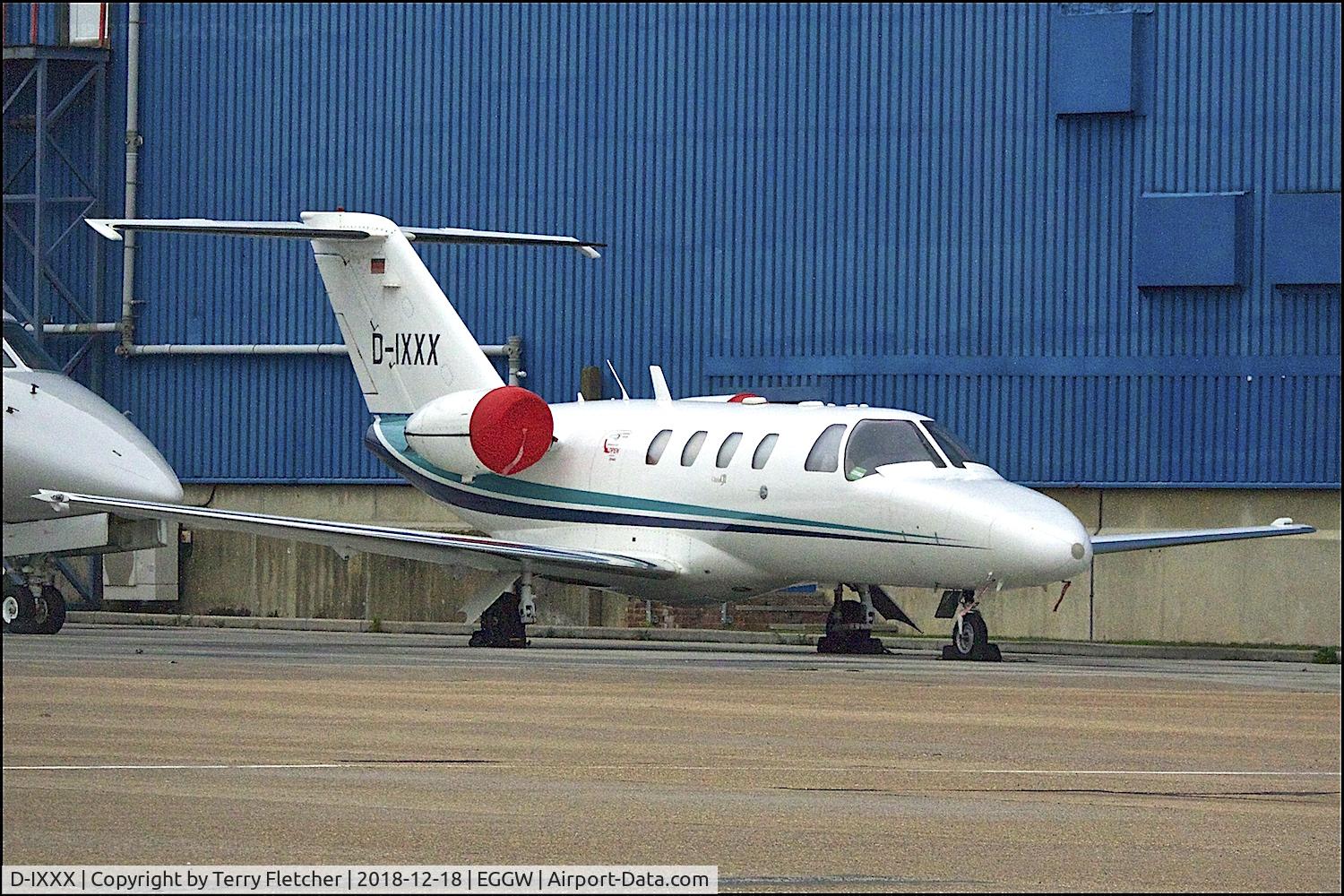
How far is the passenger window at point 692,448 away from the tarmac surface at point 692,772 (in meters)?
5.65

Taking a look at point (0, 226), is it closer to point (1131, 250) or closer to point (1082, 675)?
point (1131, 250)

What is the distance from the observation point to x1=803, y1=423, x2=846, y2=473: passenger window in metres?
21.3

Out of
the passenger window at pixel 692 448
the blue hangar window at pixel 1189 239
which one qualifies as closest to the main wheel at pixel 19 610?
the passenger window at pixel 692 448

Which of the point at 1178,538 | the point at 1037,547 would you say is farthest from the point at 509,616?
the point at 1178,538

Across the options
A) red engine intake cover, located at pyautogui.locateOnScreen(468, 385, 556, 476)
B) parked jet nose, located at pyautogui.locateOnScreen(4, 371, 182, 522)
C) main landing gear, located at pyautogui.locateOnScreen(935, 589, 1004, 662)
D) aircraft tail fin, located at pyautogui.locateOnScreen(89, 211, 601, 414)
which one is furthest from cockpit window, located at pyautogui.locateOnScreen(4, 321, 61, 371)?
main landing gear, located at pyautogui.locateOnScreen(935, 589, 1004, 662)

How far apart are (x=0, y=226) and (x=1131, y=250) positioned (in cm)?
1534

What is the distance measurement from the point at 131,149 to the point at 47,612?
11.6 meters

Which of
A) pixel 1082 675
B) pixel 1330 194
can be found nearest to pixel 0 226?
pixel 1330 194

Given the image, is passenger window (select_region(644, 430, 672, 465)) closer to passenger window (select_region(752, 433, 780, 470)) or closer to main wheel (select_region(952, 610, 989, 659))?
passenger window (select_region(752, 433, 780, 470))

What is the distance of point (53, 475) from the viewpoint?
2162 centimetres

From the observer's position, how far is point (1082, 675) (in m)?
18.0

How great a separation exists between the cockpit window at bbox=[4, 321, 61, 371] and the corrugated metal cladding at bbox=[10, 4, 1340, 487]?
8.84m

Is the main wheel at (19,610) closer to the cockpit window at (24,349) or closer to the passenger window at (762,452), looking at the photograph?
the cockpit window at (24,349)

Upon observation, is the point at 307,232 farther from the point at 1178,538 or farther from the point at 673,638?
the point at 1178,538
